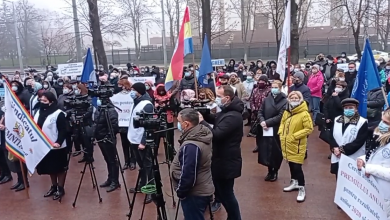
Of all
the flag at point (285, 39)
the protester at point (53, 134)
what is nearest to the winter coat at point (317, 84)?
the flag at point (285, 39)

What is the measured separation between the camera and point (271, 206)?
19.7 ft

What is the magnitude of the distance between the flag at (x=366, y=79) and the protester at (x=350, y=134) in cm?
30

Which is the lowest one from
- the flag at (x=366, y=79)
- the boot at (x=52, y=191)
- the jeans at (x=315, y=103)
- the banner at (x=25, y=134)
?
the boot at (x=52, y=191)

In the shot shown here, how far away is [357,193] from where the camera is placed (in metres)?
4.83

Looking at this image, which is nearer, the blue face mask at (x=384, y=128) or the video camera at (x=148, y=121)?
the blue face mask at (x=384, y=128)

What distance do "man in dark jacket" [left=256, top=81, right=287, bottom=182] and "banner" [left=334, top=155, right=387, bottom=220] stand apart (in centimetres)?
154

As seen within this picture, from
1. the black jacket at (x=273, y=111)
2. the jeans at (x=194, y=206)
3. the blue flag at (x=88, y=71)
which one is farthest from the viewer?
the blue flag at (x=88, y=71)

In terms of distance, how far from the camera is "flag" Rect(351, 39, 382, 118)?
5516 mm

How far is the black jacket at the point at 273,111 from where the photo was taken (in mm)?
6590

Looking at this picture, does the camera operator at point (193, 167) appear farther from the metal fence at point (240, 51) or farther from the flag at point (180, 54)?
the metal fence at point (240, 51)

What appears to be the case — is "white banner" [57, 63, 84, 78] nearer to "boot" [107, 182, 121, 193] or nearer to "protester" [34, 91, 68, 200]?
"protester" [34, 91, 68, 200]

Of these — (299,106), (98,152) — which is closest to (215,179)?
(299,106)

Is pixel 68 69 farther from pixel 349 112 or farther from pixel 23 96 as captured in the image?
pixel 349 112

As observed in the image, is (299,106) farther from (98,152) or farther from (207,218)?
(98,152)
